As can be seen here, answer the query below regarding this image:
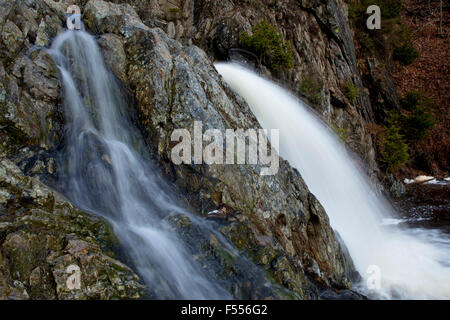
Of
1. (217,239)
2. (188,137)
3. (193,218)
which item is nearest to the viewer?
(217,239)

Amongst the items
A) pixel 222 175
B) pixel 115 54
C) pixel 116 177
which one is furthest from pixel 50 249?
pixel 115 54

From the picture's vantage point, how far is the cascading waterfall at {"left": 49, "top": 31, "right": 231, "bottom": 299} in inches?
181

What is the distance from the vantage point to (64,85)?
7.06 metres

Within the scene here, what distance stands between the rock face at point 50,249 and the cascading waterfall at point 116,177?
15.1 inches

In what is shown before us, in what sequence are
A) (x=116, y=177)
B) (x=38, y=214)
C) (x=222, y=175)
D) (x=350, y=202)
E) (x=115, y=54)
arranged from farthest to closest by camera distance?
(x=350, y=202), (x=115, y=54), (x=222, y=175), (x=116, y=177), (x=38, y=214)

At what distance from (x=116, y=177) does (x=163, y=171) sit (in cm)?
106

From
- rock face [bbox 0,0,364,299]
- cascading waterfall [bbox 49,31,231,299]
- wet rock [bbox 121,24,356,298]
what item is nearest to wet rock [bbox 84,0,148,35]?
rock face [bbox 0,0,364,299]

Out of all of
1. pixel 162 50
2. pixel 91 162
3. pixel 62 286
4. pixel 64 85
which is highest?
pixel 162 50

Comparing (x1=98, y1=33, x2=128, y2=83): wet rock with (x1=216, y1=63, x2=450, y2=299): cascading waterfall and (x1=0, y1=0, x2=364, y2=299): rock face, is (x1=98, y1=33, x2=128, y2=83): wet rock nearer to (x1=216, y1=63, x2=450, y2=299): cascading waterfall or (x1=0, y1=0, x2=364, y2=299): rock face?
(x1=0, y1=0, x2=364, y2=299): rock face

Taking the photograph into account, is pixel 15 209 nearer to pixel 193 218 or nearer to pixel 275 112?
pixel 193 218

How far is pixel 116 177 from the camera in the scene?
19.5ft

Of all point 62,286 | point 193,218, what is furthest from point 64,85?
point 62,286
